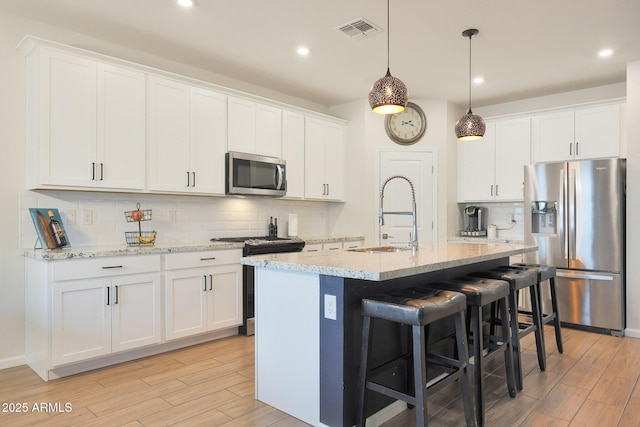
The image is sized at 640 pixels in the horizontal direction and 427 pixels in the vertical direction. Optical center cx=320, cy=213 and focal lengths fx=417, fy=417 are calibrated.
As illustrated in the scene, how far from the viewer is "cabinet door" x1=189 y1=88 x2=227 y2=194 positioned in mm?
3885

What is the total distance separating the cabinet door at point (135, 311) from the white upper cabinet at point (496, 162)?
401 cm

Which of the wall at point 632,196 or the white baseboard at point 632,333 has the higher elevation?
the wall at point 632,196

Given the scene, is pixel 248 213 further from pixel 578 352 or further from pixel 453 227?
pixel 578 352

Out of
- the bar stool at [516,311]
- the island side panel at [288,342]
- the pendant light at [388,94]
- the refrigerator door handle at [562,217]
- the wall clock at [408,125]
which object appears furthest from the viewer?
the wall clock at [408,125]

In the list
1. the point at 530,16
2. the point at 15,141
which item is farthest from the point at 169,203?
the point at 530,16

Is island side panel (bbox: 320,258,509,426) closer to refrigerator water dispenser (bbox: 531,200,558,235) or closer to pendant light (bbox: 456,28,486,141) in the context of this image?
pendant light (bbox: 456,28,486,141)

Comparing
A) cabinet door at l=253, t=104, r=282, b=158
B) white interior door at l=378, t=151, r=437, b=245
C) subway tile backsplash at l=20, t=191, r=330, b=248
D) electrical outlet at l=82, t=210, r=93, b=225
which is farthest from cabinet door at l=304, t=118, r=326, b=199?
electrical outlet at l=82, t=210, r=93, b=225

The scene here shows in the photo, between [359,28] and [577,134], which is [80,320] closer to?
[359,28]

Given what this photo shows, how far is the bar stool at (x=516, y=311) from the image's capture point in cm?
275

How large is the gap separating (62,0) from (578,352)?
15.8 feet

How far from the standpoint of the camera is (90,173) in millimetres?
3223

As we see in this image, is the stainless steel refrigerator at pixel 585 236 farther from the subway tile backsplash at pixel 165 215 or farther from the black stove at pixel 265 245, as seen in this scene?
the subway tile backsplash at pixel 165 215

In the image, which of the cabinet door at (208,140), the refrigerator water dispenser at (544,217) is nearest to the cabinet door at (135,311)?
the cabinet door at (208,140)

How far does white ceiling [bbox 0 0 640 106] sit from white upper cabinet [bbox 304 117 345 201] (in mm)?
558
